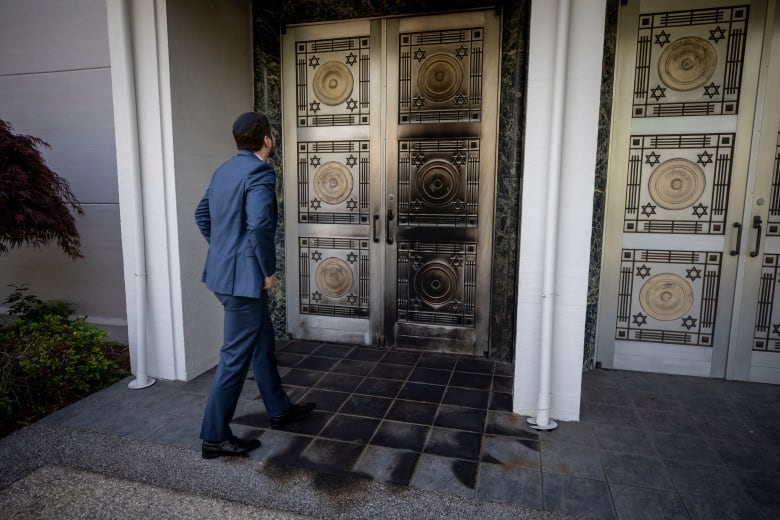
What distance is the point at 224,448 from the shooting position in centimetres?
270

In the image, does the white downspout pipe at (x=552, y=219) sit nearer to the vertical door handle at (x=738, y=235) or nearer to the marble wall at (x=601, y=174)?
the marble wall at (x=601, y=174)

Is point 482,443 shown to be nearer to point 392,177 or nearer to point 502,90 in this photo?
point 392,177

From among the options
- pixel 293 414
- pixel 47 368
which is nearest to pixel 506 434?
pixel 293 414

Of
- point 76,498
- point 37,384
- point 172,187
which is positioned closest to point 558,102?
point 172,187

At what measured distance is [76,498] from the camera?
7.70 ft

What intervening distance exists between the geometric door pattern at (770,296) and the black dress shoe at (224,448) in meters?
3.96

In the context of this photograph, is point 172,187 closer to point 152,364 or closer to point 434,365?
point 152,364

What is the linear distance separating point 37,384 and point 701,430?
4.61 metres

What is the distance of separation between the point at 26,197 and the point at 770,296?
19.8 ft

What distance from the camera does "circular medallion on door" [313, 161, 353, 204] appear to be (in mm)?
4500

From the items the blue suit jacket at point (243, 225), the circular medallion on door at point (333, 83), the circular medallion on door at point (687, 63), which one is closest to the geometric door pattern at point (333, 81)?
the circular medallion on door at point (333, 83)

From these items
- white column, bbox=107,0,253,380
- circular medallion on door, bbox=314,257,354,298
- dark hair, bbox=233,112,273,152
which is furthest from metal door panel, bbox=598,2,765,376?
white column, bbox=107,0,253,380

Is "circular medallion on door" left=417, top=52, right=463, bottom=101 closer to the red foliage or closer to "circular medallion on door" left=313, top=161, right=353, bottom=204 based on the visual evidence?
"circular medallion on door" left=313, top=161, right=353, bottom=204

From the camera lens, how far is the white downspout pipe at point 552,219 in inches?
110
